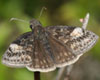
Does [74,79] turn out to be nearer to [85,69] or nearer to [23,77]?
[85,69]

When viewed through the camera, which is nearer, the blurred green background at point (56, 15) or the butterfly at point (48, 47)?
the butterfly at point (48, 47)

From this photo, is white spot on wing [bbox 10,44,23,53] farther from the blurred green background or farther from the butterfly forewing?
the blurred green background

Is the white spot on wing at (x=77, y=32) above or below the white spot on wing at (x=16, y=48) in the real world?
above

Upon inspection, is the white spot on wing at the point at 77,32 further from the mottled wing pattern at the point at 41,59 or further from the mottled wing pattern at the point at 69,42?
the mottled wing pattern at the point at 41,59

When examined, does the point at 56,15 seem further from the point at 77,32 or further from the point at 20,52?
the point at 20,52

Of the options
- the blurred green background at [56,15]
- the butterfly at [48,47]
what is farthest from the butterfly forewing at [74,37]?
the blurred green background at [56,15]
